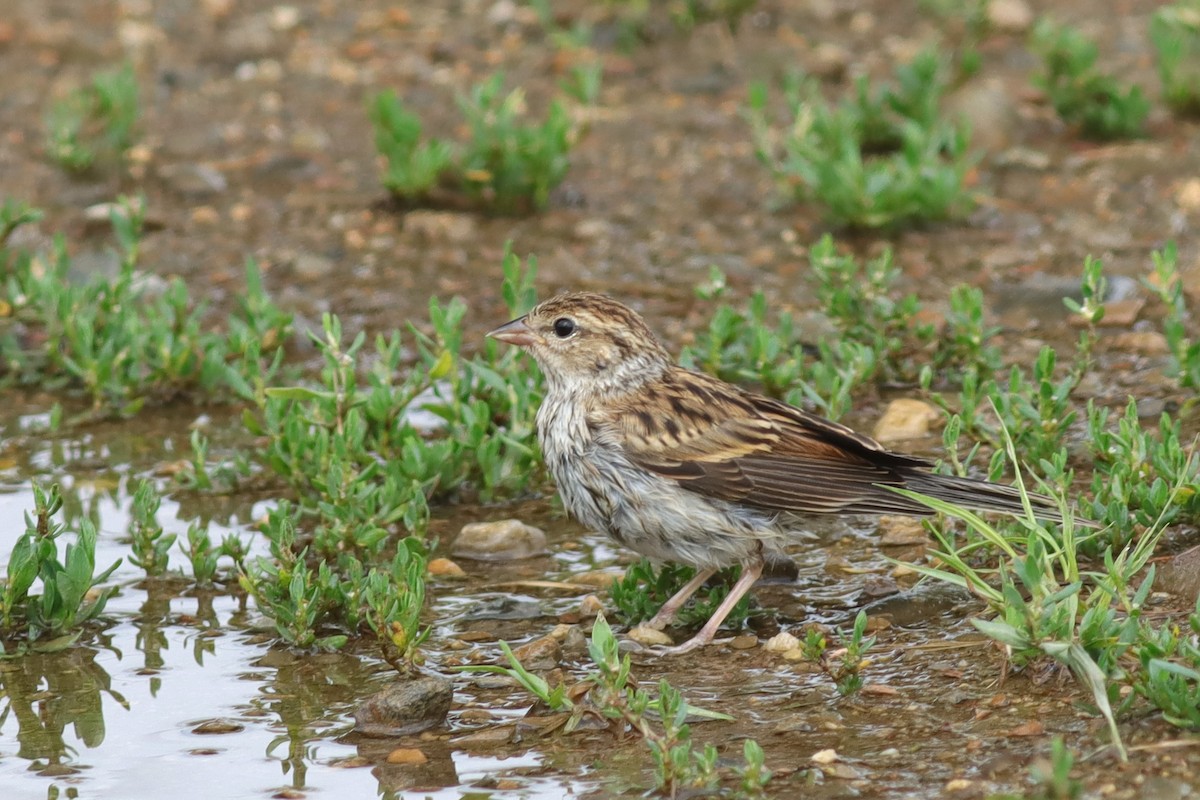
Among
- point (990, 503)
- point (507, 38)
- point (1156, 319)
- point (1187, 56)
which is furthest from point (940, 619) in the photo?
point (507, 38)

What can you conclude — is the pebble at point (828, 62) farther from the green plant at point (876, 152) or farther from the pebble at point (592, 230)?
the pebble at point (592, 230)

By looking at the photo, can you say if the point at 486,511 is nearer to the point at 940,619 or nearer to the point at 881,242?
the point at 940,619

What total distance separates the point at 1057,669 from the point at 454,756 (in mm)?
1718

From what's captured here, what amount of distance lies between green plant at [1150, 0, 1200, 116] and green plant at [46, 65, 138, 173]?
19.2 feet

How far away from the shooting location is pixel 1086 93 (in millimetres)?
9953

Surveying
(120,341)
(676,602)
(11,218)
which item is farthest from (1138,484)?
(11,218)

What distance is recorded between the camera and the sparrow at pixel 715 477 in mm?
5613

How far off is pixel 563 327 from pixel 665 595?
44.8 inches

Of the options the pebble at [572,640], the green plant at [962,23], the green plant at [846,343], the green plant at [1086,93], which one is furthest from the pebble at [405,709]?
the green plant at [962,23]

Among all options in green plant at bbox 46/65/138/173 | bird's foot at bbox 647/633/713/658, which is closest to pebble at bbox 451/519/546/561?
bird's foot at bbox 647/633/713/658

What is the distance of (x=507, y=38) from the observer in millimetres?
11609

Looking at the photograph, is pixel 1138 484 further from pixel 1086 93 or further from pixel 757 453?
pixel 1086 93

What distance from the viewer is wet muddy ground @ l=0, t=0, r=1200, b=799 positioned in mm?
4766

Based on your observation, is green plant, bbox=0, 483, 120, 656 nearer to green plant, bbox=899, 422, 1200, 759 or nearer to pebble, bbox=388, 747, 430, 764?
pebble, bbox=388, 747, 430, 764
